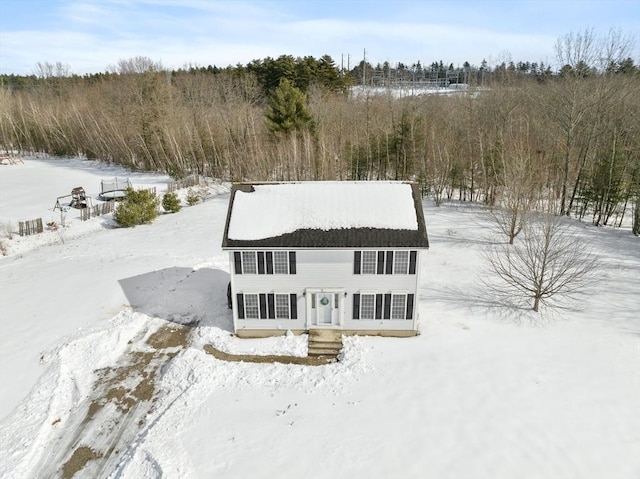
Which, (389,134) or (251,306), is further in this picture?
(389,134)

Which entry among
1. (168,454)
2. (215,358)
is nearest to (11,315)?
(215,358)

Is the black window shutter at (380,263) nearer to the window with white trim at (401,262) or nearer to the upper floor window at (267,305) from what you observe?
the window with white trim at (401,262)

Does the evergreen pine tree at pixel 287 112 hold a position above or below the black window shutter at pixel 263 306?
above

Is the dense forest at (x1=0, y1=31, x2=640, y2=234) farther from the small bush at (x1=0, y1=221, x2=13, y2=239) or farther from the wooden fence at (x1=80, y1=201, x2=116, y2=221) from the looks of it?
the small bush at (x1=0, y1=221, x2=13, y2=239)

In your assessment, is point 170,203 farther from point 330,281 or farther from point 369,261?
point 369,261

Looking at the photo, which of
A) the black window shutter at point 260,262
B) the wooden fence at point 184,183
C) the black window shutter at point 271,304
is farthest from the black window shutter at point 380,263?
the wooden fence at point 184,183

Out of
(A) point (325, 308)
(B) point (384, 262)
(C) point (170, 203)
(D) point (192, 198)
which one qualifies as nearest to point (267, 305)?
(A) point (325, 308)

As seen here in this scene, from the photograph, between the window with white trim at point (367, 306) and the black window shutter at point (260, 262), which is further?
the window with white trim at point (367, 306)

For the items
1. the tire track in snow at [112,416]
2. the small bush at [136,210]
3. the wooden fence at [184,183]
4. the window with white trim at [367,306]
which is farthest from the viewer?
the wooden fence at [184,183]
